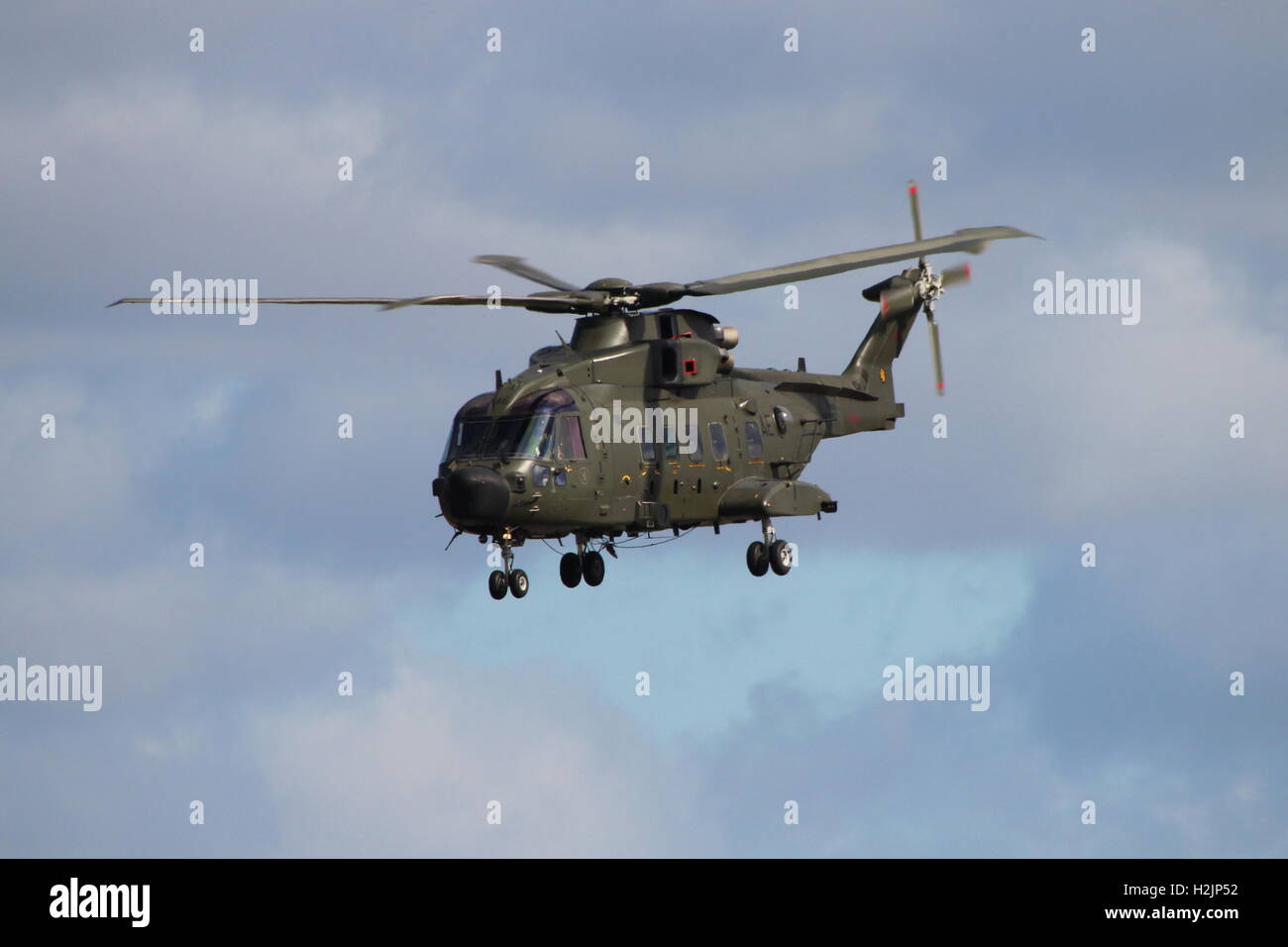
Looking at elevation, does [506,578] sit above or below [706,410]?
below

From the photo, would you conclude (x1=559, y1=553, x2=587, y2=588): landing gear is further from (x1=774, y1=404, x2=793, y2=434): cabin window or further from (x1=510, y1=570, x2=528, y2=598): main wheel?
(x1=774, y1=404, x2=793, y2=434): cabin window

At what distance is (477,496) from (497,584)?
2367mm

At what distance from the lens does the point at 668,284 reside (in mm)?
46688

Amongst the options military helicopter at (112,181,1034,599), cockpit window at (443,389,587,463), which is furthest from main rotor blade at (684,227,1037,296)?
cockpit window at (443,389,587,463)

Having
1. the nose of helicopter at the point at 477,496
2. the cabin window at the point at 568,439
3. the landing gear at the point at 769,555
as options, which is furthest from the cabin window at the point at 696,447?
the nose of helicopter at the point at 477,496

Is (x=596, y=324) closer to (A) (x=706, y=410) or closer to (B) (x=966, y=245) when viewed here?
(A) (x=706, y=410)

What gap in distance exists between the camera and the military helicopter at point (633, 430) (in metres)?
43.6

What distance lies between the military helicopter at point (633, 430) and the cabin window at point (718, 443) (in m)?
0.04

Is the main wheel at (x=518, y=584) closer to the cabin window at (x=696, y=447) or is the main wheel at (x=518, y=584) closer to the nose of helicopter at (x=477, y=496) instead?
the nose of helicopter at (x=477, y=496)

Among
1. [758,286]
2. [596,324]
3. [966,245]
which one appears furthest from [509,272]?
[966,245]

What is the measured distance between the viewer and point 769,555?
48188 mm

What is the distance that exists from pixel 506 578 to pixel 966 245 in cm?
1240

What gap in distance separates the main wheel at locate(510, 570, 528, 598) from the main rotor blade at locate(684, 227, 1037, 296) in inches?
294

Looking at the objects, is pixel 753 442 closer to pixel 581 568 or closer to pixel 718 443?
pixel 718 443
